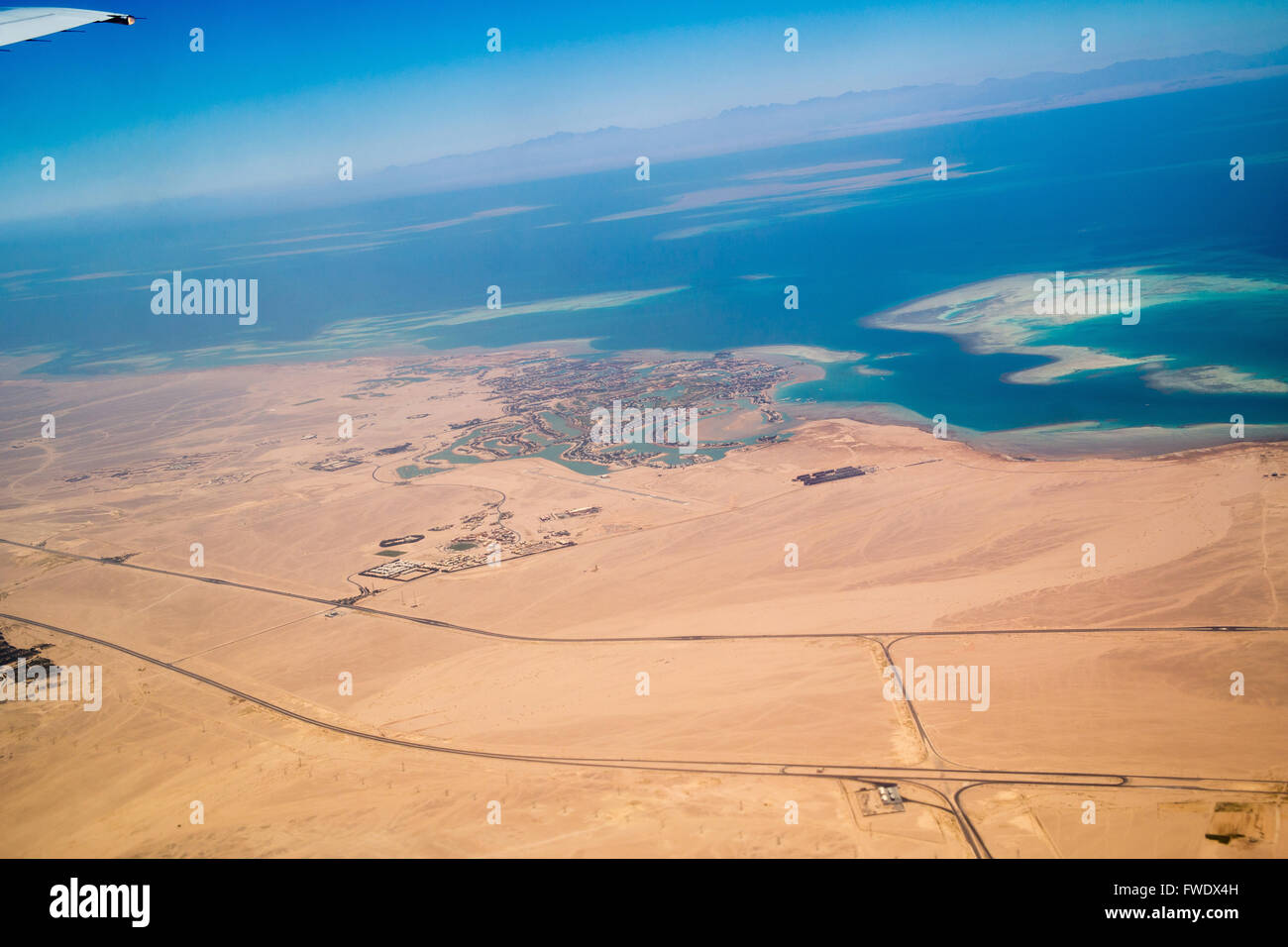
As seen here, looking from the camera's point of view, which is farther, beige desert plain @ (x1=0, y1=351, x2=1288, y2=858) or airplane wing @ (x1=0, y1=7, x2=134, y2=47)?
beige desert plain @ (x1=0, y1=351, x2=1288, y2=858)

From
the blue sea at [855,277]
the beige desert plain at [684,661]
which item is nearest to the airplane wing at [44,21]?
the beige desert plain at [684,661]

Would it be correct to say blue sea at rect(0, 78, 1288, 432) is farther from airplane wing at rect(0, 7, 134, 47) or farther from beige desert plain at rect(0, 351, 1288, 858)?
airplane wing at rect(0, 7, 134, 47)

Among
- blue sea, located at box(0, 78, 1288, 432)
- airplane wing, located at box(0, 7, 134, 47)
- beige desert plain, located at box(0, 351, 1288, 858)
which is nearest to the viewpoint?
airplane wing, located at box(0, 7, 134, 47)

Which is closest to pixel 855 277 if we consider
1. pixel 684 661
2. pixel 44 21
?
pixel 684 661

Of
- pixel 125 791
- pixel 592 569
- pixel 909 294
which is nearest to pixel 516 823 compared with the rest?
pixel 125 791

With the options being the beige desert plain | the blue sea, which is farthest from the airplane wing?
Result: the blue sea

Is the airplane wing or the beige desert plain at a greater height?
the airplane wing

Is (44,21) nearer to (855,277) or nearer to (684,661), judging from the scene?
(684,661)
